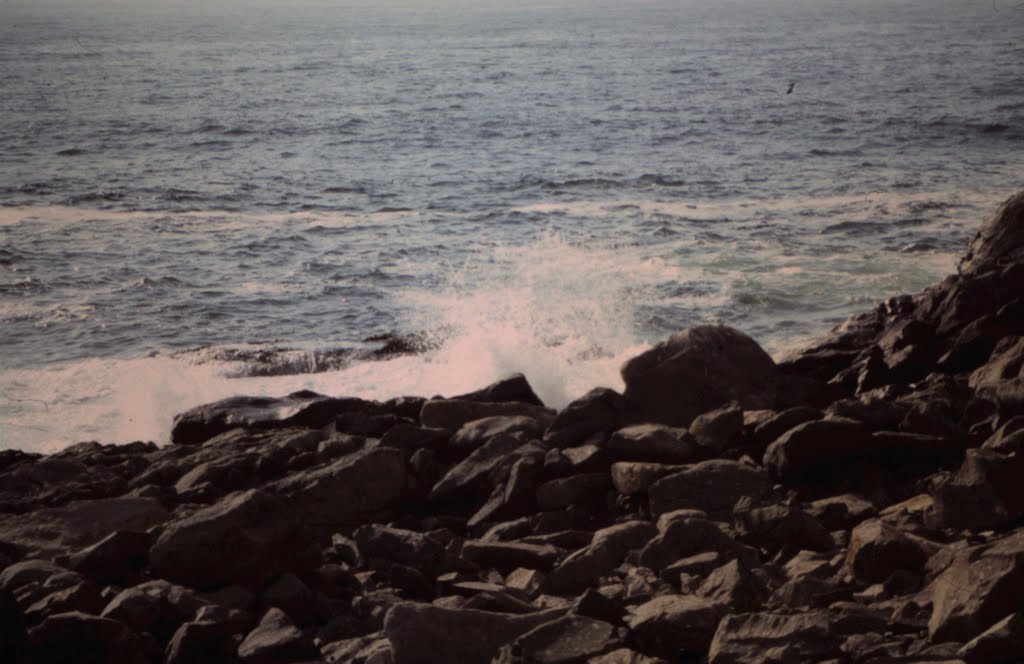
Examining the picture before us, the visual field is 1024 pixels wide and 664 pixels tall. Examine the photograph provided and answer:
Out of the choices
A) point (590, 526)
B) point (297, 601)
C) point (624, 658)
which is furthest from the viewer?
point (590, 526)

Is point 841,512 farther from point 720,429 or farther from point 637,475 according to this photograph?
point 720,429

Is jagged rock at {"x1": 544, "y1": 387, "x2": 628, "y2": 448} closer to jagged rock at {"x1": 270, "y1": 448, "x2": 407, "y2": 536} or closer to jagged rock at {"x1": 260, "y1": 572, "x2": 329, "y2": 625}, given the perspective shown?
jagged rock at {"x1": 270, "y1": 448, "x2": 407, "y2": 536}

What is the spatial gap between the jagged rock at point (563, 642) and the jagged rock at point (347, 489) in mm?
2178

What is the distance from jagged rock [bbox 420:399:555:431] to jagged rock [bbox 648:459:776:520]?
1856mm

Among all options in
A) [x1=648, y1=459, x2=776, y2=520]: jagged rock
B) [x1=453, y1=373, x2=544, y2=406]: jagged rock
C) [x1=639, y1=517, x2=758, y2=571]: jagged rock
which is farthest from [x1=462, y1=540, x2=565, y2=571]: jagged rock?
[x1=453, y1=373, x2=544, y2=406]: jagged rock

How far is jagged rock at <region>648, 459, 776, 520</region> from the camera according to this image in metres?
5.85

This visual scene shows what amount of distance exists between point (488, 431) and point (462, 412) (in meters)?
0.56

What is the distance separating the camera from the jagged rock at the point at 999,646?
378cm

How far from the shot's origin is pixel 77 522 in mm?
6480

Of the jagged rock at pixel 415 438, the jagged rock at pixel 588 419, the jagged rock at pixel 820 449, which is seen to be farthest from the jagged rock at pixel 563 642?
the jagged rock at pixel 415 438

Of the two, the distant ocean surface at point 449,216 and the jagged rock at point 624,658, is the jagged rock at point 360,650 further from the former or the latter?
the distant ocean surface at point 449,216

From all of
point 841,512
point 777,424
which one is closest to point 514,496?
point 777,424

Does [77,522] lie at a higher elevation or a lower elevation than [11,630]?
lower

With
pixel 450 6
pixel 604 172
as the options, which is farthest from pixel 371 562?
pixel 450 6
